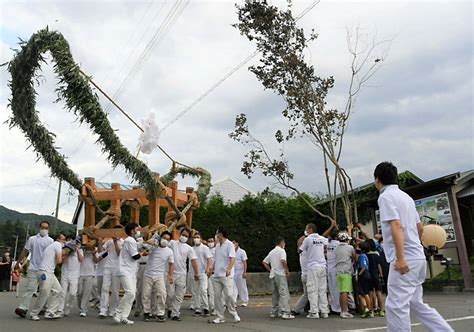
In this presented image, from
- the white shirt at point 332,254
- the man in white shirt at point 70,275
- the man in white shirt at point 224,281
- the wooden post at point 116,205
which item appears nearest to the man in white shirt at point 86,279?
the man in white shirt at point 70,275

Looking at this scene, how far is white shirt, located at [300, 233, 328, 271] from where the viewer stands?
384 inches

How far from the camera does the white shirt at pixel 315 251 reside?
32.0ft

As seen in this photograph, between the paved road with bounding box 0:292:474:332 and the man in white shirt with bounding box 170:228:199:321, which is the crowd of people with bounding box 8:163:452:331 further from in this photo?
the paved road with bounding box 0:292:474:332

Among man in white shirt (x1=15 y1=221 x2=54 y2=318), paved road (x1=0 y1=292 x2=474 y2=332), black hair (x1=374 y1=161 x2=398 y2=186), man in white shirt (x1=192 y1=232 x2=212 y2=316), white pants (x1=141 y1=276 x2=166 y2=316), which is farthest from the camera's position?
man in white shirt (x1=192 y1=232 x2=212 y2=316)

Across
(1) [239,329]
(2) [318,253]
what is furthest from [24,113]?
(2) [318,253]

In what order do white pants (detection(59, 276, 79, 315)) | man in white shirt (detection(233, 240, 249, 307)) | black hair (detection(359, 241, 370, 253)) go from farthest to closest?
man in white shirt (detection(233, 240, 249, 307)) < black hair (detection(359, 241, 370, 253)) < white pants (detection(59, 276, 79, 315))

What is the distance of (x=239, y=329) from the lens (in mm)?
7980

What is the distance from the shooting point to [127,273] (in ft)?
28.4

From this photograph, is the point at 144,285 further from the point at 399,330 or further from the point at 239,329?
the point at 399,330

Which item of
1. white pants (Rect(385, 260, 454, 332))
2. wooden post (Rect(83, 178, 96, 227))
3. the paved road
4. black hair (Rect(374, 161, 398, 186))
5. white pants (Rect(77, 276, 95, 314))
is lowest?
the paved road

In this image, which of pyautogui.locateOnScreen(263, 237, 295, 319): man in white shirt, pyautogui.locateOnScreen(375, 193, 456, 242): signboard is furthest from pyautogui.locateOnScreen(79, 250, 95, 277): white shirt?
pyautogui.locateOnScreen(375, 193, 456, 242): signboard

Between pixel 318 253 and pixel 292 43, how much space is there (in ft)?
29.7

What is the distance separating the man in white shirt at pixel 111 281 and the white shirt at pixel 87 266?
0.80 metres

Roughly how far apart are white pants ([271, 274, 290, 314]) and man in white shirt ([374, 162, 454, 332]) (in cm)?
530
